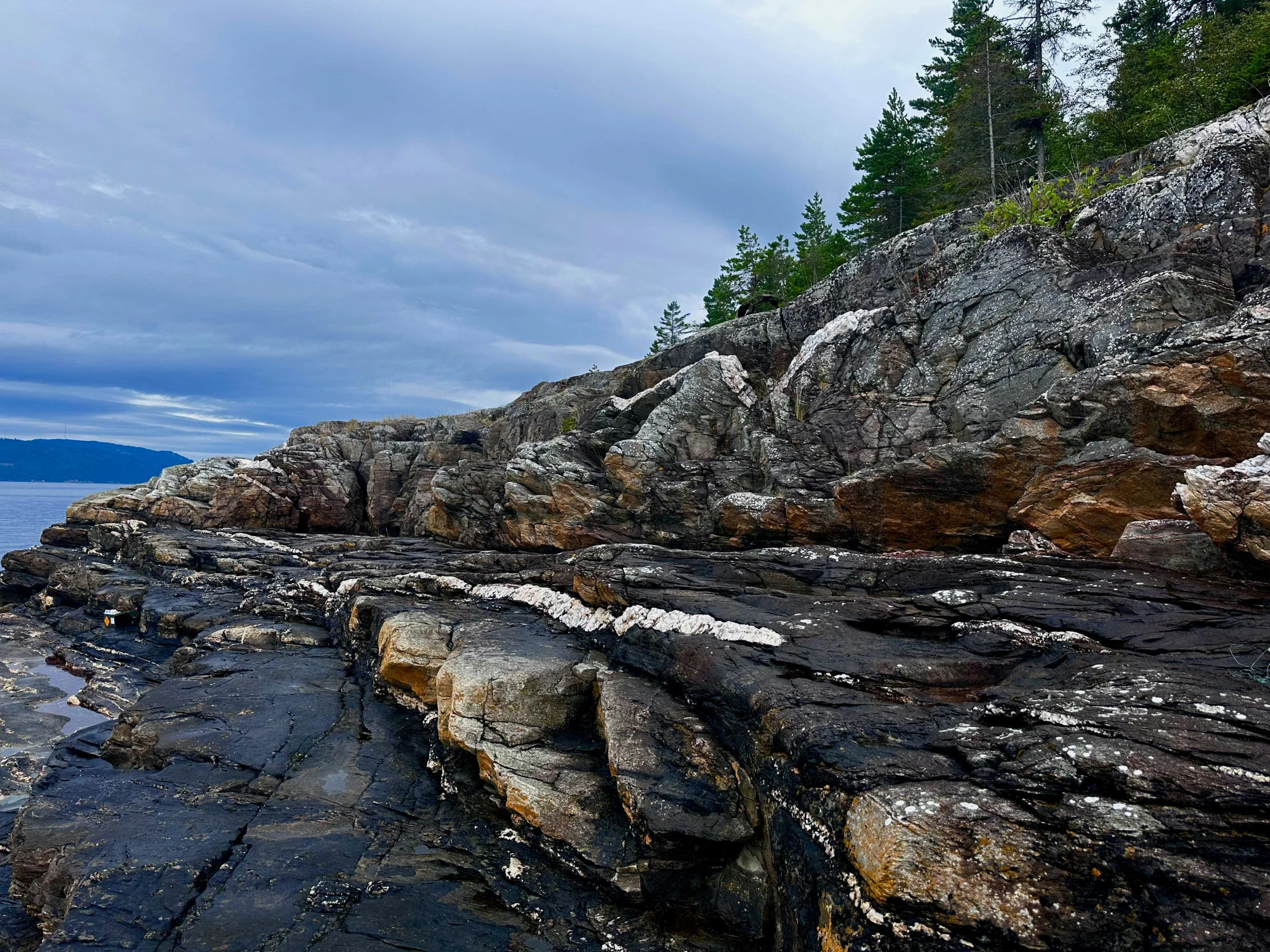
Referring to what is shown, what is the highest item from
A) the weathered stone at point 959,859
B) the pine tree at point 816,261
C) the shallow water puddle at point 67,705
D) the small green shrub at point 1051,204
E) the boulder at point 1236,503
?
the pine tree at point 816,261

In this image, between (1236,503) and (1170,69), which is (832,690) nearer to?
(1236,503)

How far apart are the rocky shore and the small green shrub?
0.77m

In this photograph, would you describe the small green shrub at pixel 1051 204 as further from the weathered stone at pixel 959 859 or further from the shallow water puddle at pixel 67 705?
the shallow water puddle at pixel 67 705

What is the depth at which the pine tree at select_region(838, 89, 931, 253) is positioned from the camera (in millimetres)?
41438

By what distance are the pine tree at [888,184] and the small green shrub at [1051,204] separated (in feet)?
74.4

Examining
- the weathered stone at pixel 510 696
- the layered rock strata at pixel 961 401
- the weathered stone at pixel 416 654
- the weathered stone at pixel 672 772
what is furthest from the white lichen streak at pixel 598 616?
the layered rock strata at pixel 961 401

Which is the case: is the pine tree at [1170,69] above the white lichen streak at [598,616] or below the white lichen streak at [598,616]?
above

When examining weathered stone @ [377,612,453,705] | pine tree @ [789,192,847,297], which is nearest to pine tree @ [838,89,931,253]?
pine tree @ [789,192,847,297]

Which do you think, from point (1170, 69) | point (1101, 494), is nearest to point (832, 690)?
point (1101, 494)

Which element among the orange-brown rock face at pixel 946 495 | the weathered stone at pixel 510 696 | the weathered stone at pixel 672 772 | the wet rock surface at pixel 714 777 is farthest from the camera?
the orange-brown rock face at pixel 946 495

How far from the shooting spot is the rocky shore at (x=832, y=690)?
641cm

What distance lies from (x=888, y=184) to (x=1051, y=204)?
26700 millimetres

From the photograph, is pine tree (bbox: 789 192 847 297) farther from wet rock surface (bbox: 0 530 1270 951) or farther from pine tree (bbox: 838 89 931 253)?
→ wet rock surface (bbox: 0 530 1270 951)

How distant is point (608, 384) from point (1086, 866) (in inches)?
1309
